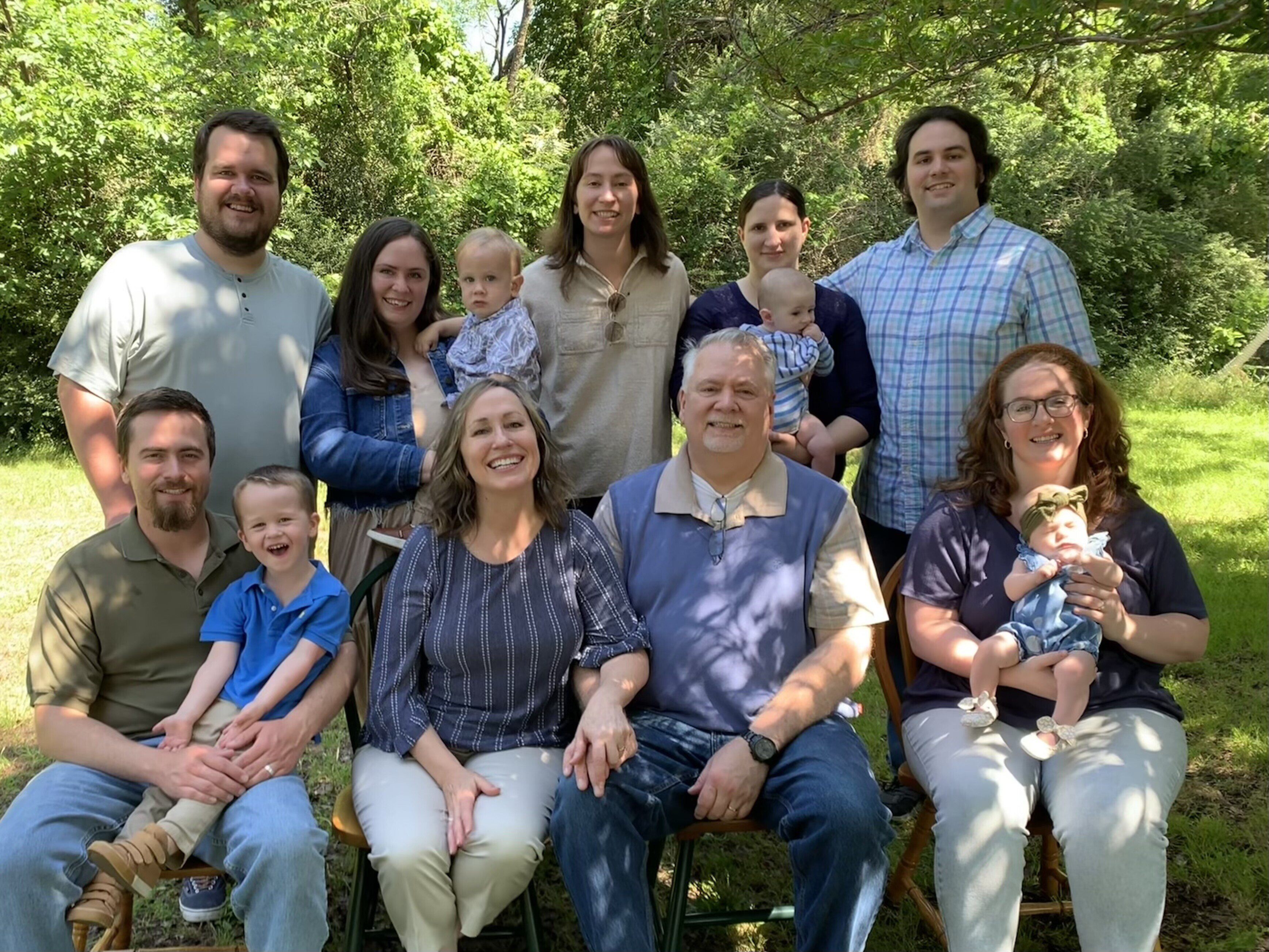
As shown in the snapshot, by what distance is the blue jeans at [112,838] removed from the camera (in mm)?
2279

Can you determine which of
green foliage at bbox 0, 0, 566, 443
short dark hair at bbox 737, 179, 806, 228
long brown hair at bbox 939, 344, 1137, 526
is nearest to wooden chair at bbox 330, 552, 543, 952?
long brown hair at bbox 939, 344, 1137, 526

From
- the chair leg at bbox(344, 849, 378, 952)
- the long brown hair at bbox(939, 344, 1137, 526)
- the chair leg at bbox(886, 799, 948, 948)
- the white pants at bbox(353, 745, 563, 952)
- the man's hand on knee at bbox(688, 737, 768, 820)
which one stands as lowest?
the chair leg at bbox(886, 799, 948, 948)

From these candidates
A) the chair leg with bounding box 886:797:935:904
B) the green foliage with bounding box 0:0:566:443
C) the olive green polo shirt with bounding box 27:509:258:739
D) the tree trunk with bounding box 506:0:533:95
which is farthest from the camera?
the tree trunk with bounding box 506:0:533:95

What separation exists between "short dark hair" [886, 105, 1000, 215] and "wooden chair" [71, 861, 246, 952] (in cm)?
287

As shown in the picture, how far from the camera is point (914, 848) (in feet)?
10.0

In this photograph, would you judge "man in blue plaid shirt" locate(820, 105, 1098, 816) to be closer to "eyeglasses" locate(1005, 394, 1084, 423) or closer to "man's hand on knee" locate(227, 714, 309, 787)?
"eyeglasses" locate(1005, 394, 1084, 423)

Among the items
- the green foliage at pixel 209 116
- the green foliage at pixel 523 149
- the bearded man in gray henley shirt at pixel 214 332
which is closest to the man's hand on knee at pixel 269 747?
the bearded man in gray henley shirt at pixel 214 332

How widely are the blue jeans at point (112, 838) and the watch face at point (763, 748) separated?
102 cm

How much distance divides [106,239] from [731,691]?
37.5 feet

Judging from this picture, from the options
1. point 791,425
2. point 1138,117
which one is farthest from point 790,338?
point 1138,117

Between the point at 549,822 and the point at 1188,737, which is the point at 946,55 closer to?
the point at 1188,737

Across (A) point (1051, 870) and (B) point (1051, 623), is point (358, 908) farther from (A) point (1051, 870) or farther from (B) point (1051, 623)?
(A) point (1051, 870)

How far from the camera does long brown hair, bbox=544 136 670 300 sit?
345 centimetres

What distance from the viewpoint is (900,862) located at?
317cm
